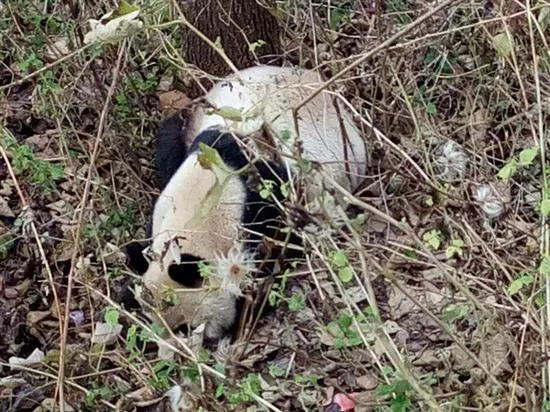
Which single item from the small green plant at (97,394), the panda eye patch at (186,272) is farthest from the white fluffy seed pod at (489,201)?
the small green plant at (97,394)

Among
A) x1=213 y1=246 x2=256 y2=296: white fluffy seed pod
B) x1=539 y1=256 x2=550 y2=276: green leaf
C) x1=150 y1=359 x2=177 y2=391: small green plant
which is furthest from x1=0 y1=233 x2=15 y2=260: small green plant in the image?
x1=539 y1=256 x2=550 y2=276: green leaf

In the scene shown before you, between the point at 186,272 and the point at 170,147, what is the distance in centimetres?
90

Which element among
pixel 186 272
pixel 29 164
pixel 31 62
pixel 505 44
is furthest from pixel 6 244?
pixel 505 44

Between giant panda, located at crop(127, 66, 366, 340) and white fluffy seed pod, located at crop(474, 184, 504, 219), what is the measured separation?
394mm

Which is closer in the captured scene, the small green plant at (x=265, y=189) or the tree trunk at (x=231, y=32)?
the small green plant at (x=265, y=189)

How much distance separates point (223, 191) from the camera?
355 centimetres

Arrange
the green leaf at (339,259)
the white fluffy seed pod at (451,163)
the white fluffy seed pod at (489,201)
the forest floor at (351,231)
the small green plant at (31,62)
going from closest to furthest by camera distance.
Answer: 1. the green leaf at (339,259)
2. the forest floor at (351,231)
3. the white fluffy seed pod at (489,201)
4. the white fluffy seed pod at (451,163)
5. the small green plant at (31,62)

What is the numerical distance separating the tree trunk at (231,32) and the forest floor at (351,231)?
0.39ft

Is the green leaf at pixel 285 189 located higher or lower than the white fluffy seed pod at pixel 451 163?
higher

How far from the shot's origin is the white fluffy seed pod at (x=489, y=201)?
324cm

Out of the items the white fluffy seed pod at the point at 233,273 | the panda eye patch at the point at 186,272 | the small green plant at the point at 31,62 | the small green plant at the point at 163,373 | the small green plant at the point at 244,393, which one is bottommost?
the small green plant at the point at 163,373

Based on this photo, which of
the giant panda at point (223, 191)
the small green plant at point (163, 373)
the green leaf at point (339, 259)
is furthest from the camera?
the giant panda at point (223, 191)

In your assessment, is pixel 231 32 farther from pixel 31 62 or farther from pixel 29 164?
pixel 29 164

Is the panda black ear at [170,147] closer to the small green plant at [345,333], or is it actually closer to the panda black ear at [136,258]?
the panda black ear at [136,258]
